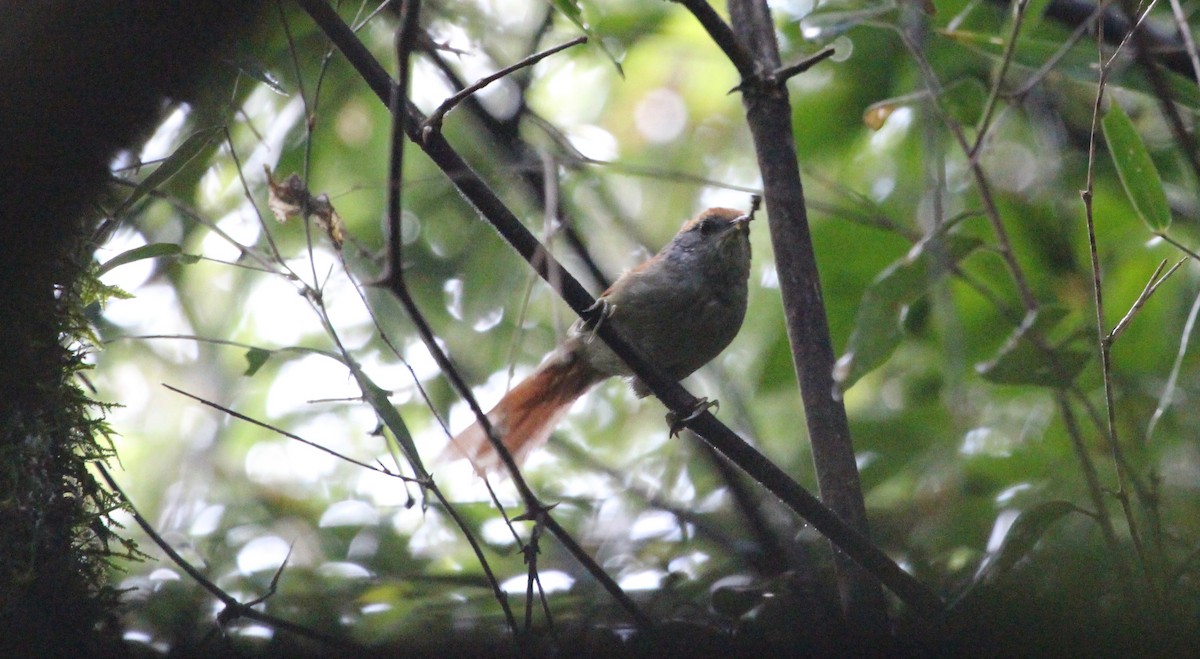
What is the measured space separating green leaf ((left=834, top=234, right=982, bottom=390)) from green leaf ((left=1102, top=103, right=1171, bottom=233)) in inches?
17.5

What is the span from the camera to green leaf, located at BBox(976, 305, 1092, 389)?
100 inches

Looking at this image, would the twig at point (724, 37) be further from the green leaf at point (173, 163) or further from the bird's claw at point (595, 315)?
the green leaf at point (173, 163)

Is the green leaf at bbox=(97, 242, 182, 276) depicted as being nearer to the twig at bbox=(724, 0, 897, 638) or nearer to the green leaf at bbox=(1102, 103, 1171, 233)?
the twig at bbox=(724, 0, 897, 638)

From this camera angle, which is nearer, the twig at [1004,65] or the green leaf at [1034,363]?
the twig at [1004,65]

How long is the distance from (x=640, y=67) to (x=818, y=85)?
182 centimetres

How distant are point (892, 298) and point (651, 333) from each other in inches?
33.3

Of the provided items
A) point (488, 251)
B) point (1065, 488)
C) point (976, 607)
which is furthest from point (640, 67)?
point (976, 607)

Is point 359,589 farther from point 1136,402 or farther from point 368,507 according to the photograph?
point 1136,402

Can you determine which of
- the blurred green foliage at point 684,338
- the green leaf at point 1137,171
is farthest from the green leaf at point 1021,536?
the green leaf at point 1137,171

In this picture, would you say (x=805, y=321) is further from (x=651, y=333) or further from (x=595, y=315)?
(x=651, y=333)

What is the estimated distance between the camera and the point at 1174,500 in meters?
2.85

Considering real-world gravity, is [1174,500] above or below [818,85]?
below

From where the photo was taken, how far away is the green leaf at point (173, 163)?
78.3 inches

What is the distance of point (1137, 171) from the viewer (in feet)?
7.16
